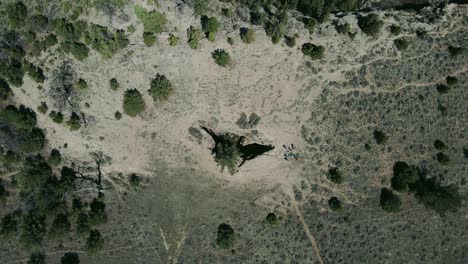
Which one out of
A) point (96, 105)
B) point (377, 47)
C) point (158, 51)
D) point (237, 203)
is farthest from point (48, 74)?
point (377, 47)

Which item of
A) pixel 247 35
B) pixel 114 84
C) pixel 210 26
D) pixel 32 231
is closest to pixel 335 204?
pixel 247 35

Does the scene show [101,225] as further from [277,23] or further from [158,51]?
[277,23]

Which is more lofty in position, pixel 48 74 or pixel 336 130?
pixel 48 74

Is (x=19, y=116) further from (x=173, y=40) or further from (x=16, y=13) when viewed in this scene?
(x=173, y=40)

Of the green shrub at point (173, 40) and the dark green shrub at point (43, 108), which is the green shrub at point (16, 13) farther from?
the green shrub at point (173, 40)

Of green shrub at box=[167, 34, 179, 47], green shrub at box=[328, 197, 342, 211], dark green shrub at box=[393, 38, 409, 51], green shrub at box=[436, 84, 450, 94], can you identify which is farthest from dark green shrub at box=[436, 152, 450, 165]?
green shrub at box=[167, 34, 179, 47]

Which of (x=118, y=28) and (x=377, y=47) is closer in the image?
(x=118, y=28)

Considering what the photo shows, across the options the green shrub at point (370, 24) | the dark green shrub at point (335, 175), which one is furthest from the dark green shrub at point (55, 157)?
the green shrub at point (370, 24)
